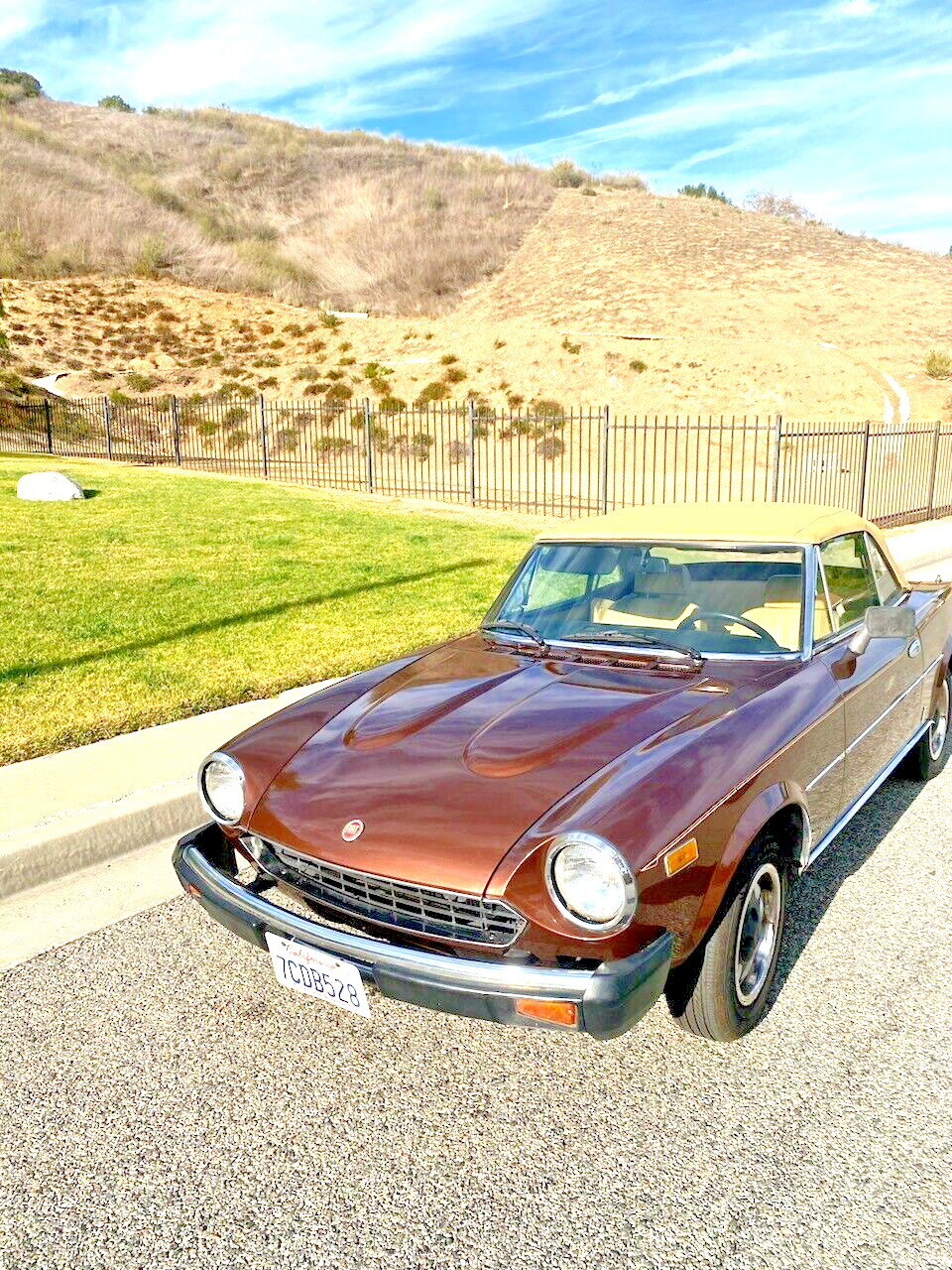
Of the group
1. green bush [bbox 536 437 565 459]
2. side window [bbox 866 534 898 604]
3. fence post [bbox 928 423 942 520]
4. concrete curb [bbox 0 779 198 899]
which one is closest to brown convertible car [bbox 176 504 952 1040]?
side window [bbox 866 534 898 604]

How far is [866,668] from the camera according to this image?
4.03 metres

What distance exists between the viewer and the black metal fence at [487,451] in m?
21.0

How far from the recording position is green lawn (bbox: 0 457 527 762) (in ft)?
21.2

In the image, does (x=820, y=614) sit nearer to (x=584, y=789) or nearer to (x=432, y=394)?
(x=584, y=789)

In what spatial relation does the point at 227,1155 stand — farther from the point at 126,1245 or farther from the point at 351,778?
the point at 351,778

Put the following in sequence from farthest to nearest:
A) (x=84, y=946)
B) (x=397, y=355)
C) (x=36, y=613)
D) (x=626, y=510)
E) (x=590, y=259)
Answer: (x=590, y=259)
(x=397, y=355)
(x=36, y=613)
(x=626, y=510)
(x=84, y=946)

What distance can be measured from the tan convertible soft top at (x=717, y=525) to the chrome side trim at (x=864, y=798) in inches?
39.7

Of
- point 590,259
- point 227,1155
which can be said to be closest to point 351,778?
point 227,1155

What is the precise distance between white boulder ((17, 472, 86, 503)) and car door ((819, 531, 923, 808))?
44.0 ft

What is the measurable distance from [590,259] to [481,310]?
7.43 metres

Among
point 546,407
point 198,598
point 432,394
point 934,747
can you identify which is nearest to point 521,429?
point 546,407

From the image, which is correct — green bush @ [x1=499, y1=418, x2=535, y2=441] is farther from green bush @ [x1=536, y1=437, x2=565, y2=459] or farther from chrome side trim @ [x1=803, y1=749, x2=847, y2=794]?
chrome side trim @ [x1=803, y1=749, x2=847, y2=794]

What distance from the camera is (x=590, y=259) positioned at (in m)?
52.4

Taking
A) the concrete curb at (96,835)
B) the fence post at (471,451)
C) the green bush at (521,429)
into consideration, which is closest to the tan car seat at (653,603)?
the concrete curb at (96,835)
